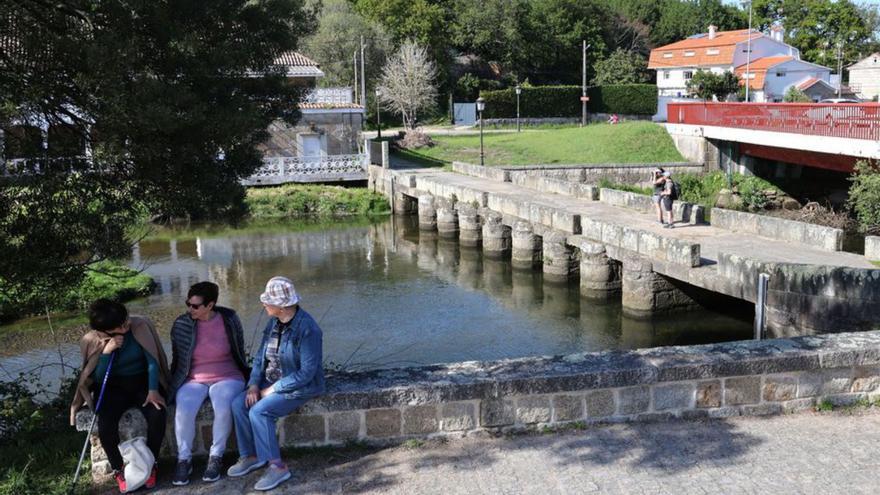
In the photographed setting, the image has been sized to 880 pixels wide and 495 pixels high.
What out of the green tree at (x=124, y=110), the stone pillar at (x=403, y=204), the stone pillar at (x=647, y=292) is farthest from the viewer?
the stone pillar at (x=403, y=204)

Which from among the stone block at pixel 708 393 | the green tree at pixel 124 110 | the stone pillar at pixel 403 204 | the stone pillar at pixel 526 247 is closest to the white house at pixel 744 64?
the stone pillar at pixel 403 204

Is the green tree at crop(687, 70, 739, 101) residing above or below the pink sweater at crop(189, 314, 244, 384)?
above

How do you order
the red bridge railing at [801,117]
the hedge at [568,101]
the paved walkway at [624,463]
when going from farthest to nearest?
1. the hedge at [568,101]
2. the red bridge railing at [801,117]
3. the paved walkway at [624,463]

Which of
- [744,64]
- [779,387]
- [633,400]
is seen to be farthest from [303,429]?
[744,64]

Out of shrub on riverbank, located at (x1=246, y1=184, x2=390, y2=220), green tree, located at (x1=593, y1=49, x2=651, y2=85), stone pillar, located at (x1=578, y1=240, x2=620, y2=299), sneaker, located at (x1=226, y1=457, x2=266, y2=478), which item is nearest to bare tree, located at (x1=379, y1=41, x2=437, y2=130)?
green tree, located at (x1=593, y1=49, x2=651, y2=85)

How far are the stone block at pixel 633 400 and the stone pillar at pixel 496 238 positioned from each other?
17229 mm

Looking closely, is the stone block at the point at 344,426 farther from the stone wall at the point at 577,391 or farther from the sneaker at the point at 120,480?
the sneaker at the point at 120,480

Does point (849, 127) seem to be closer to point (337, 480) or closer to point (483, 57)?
point (337, 480)

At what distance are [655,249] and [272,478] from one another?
1197cm

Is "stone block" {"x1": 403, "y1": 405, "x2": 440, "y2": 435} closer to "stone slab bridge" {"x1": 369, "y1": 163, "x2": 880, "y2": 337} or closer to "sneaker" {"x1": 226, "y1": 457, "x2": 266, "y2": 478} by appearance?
"sneaker" {"x1": 226, "y1": 457, "x2": 266, "y2": 478}

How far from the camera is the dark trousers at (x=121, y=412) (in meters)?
4.96

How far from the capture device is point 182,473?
16.3ft

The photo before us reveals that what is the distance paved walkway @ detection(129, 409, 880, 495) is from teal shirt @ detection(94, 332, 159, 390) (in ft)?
2.18

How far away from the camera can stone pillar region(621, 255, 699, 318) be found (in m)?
15.8
